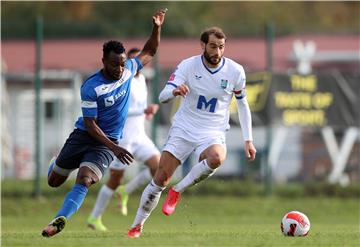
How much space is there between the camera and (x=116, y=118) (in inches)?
504

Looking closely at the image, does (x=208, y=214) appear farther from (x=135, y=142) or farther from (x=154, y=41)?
(x=154, y=41)

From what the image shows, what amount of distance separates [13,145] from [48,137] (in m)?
1.75

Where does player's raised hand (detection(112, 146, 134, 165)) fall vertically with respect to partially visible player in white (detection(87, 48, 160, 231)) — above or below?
above

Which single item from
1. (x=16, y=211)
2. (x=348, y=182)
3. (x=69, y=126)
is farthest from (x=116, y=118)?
(x=69, y=126)

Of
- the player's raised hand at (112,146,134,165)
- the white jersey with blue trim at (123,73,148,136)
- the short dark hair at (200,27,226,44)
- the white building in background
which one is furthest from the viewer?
the white building in background

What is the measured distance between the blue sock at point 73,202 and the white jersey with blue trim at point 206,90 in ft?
6.32

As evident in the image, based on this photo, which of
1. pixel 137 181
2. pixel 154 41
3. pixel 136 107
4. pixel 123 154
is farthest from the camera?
pixel 137 181

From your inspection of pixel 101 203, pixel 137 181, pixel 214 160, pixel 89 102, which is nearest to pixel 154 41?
pixel 89 102

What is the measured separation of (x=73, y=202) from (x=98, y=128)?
3.14ft

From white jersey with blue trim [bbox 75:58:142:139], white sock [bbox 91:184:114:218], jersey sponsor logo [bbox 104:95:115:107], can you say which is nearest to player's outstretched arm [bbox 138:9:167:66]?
white jersey with blue trim [bbox 75:58:142:139]

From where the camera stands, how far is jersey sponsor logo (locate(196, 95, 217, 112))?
1335cm

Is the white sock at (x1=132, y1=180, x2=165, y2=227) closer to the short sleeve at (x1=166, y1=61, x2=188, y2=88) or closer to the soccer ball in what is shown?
the short sleeve at (x1=166, y1=61, x2=188, y2=88)

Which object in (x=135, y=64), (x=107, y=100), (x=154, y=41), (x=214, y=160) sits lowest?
(x=214, y=160)

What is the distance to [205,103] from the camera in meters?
13.4
